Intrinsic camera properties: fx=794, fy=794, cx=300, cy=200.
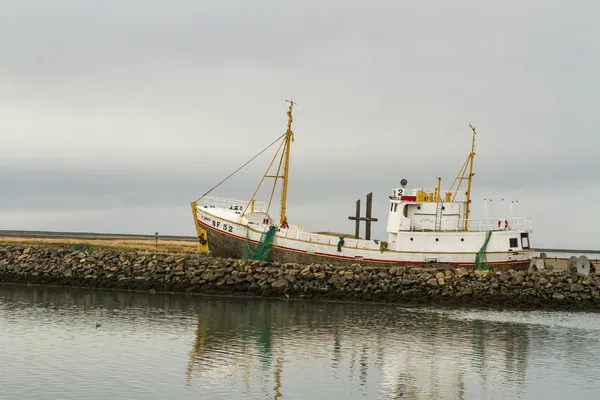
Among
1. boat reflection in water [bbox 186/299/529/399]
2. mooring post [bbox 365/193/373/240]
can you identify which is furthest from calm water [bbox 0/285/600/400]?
mooring post [bbox 365/193/373/240]

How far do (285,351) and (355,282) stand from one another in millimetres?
15348

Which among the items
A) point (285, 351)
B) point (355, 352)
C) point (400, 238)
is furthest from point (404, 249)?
point (285, 351)

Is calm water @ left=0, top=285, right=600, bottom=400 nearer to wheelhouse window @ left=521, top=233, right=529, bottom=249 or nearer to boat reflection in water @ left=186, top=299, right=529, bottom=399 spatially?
boat reflection in water @ left=186, top=299, right=529, bottom=399

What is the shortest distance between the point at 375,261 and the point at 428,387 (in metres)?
24.1

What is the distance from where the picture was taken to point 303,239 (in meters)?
50.4

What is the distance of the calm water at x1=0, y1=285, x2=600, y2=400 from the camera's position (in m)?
24.8

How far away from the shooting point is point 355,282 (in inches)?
1790

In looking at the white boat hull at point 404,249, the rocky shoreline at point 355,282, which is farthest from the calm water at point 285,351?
the white boat hull at point 404,249

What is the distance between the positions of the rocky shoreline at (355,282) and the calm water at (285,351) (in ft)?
5.23

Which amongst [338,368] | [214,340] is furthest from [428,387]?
[214,340]

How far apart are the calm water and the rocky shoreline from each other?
1.60 m

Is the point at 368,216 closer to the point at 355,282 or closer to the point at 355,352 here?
the point at 355,282

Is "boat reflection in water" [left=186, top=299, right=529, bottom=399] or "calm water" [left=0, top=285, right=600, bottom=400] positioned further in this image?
"boat reflection in water" [left=186, top=299, right=529, bottom=399]

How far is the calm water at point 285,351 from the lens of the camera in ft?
81.4
